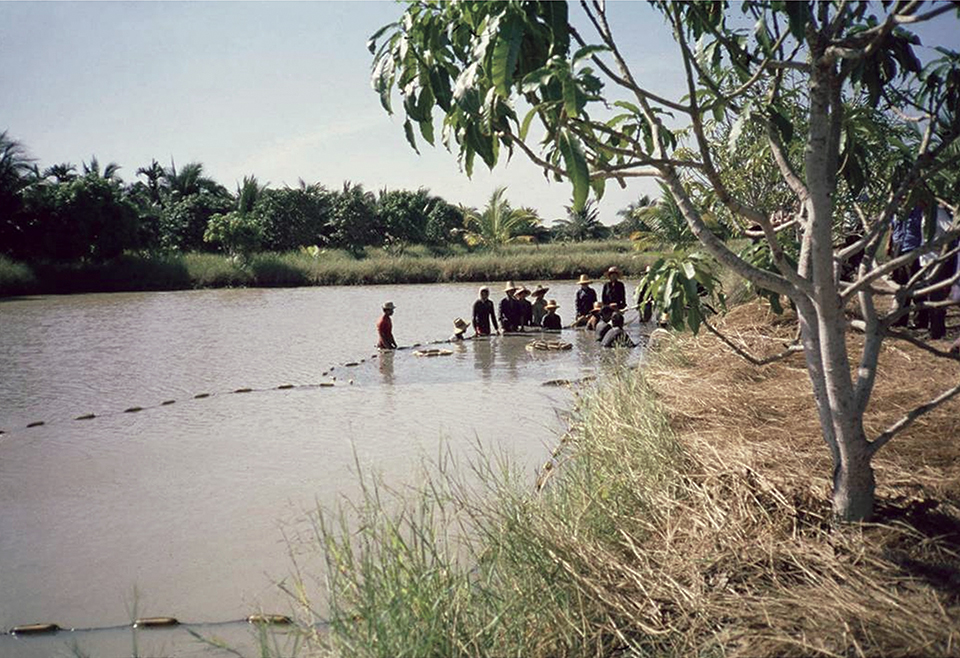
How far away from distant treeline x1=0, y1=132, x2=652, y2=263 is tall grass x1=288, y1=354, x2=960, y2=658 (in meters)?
33.0

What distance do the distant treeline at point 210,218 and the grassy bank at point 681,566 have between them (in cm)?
3281

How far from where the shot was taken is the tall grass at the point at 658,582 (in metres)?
2.54

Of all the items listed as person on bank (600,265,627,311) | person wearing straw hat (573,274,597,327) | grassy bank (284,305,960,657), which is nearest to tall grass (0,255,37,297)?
person wearing straw hat (573,274,597,327)

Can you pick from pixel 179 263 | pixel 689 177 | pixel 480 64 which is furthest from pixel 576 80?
pixel 179 263

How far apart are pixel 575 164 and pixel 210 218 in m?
39.7

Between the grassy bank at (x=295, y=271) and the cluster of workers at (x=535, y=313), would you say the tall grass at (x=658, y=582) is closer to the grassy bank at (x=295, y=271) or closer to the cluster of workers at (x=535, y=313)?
the cluster of workers at (x=535, y=313)

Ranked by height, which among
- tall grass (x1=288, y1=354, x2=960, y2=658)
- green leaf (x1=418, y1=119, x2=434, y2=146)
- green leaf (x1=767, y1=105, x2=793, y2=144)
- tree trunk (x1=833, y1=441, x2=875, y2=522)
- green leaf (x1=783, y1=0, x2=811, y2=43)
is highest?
green leaf (x1=783, y1=0, x2=811, y2=43)

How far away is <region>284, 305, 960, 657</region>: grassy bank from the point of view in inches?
101

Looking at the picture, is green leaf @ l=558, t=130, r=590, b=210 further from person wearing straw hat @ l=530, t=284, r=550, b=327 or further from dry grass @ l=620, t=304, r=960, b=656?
person wearing straw hat @ l=530, t=284, r=550, b=327

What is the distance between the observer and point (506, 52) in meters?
2.27

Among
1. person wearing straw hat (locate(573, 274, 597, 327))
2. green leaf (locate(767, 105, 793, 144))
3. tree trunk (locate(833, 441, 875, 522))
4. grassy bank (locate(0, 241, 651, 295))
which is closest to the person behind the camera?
tree trunk (locate(833, 441, 875, 522))

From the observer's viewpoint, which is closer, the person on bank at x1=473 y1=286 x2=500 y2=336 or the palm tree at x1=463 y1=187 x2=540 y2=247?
the person on bank at x1=473 y1=286 x2=500 y2=336

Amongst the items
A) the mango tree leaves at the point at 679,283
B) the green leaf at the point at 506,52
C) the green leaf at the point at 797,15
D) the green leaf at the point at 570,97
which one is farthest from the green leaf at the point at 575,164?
the mango tree leaves at the point at 679,283

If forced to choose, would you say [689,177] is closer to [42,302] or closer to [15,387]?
[15,387]
